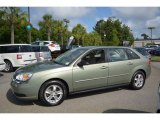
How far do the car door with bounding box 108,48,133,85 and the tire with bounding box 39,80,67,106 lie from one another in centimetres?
159

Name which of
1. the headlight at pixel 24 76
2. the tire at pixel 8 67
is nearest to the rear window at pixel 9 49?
the tire at pixel 8 67

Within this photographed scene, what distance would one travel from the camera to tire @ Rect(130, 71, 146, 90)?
7.31 metres

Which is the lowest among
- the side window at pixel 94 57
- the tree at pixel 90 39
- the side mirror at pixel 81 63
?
the side mirror at pixel 81 63

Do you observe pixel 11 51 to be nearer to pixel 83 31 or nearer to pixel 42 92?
pixel 42 92

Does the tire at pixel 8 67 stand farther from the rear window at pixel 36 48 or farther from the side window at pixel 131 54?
the side window at pixel 131 54

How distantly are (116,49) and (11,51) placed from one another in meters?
7.25

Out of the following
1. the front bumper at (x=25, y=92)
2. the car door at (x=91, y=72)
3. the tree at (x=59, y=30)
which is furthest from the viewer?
the tree at (x=59, y=30)

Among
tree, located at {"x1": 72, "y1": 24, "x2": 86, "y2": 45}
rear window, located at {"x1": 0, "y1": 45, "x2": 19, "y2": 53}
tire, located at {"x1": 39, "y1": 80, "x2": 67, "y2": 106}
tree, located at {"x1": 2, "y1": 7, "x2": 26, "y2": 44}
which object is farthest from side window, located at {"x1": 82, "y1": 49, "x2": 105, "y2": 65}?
tree, located at {"x1": 72, "y1": 24, "x2": 86, "y2": 45}

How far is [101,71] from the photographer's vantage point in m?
6.41

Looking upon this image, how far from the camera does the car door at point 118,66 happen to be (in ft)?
21.9

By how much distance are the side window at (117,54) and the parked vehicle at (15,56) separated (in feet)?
21.6

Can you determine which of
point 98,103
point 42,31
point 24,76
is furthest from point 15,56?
point 42,31

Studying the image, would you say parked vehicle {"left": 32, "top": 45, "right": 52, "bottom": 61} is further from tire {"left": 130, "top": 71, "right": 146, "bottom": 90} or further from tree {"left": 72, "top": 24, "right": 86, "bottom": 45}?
tree {"left": 72, "top": 24, "right": 86, "bottom": 45}

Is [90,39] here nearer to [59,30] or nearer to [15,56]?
[59,30]
